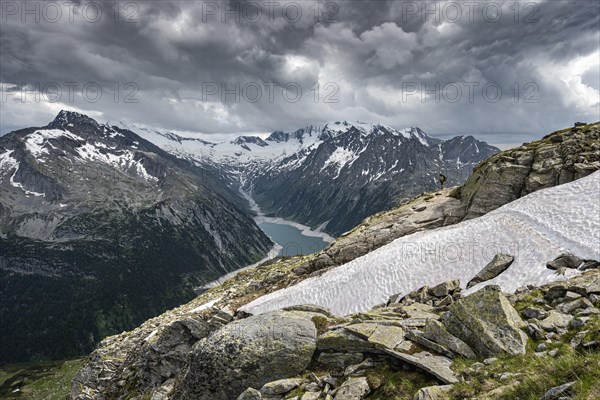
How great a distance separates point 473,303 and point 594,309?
3.94m

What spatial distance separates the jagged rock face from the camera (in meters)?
31.7

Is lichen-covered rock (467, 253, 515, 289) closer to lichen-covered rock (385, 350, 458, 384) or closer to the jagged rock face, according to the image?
lichen-covered rock (385, 350, 458, 384)

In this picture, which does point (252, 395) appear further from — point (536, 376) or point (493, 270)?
point (493, 270)

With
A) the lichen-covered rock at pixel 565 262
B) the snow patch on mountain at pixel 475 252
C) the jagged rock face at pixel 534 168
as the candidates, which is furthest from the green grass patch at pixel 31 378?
the lichen-covered rock at pixel 565 262

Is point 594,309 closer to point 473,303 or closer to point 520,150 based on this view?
point 473,303

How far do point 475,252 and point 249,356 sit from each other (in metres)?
19.6

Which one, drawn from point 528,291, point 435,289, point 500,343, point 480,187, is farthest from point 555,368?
point 480,187

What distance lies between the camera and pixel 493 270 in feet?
70.1

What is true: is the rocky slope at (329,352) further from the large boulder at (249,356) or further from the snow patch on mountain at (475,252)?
the snow patch on mountain at (475,252)

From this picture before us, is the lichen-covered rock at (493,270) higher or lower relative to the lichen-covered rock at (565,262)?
lower

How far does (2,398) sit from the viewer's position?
148000 millimetres

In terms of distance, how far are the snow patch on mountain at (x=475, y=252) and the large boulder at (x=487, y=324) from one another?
7509 millimetres

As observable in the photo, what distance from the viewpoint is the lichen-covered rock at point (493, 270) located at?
21.1 m

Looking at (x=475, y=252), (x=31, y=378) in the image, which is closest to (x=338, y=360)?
(x=475, y=252)
